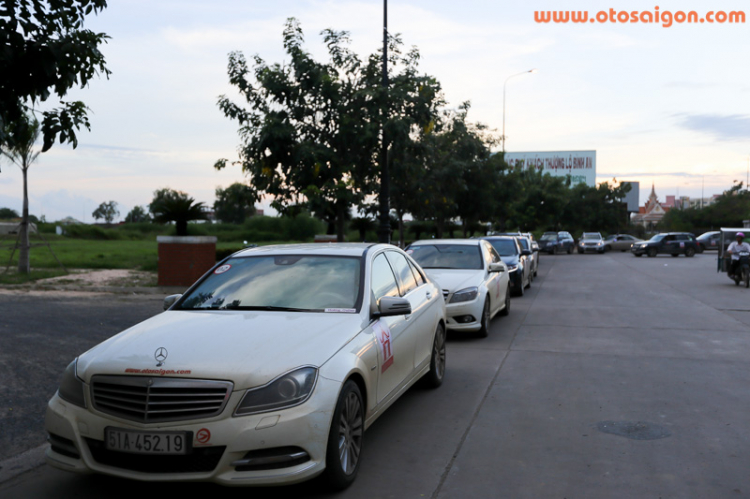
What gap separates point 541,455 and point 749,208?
269 feet

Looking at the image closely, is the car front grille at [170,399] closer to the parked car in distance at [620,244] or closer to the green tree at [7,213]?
the parked car in distance at [620,244]

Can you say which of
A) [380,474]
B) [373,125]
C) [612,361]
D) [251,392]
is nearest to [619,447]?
[380,474]

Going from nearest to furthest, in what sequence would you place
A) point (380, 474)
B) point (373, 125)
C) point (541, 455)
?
point (380, 474) < point (541, 455) < point (373, 125)

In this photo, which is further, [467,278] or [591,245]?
[591,245]

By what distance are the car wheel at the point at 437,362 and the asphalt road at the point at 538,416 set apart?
0.15 metres

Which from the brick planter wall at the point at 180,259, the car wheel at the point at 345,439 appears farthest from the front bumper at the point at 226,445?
the brick planter wall at the point at 180,259

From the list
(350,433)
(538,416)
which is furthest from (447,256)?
(350,433)

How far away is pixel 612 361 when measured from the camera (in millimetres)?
8484

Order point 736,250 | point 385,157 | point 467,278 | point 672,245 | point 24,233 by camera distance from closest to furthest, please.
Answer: point 467,278 → point 385,157 → point 24,233 → point 736,250 → point 672,245

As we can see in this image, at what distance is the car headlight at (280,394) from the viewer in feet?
12.7

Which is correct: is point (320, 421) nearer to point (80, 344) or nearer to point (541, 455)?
point (541, 455)

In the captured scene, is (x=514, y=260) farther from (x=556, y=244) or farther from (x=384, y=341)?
(x=556, y=244)

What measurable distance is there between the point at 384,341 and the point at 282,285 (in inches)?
36.3

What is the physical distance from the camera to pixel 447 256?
39.3 ft
